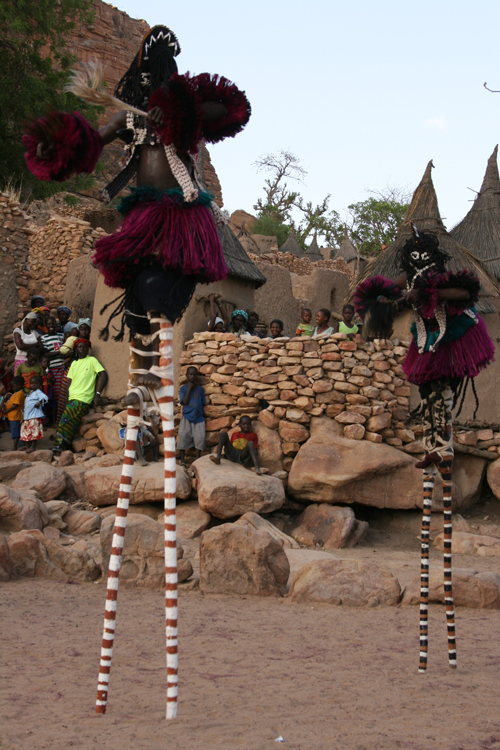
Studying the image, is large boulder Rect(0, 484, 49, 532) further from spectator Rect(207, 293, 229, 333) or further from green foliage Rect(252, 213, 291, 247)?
green foliage Rect(252, 213, 291, 247)

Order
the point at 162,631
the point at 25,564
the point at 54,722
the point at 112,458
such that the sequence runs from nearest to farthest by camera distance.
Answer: the point at 54,722 → the point at 162,631 → the point at 25,564 → the point at 112,458

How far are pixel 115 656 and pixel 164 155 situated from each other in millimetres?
3029

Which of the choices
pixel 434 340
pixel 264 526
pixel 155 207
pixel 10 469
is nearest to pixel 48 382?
pixel 10 469

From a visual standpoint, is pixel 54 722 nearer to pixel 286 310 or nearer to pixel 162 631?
pixel 162 631

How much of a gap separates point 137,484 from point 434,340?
229 inches

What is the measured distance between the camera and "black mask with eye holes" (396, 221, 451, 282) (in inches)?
162

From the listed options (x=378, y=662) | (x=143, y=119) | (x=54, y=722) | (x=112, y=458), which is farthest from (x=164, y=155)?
(x=112, y=458)

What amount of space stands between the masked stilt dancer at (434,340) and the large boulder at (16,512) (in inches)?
195

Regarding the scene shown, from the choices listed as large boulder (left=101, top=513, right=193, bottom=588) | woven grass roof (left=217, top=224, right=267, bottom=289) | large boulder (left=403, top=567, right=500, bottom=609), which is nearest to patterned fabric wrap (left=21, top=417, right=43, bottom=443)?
woven grass roof (left=217, top=224, right=267, bottom=289)

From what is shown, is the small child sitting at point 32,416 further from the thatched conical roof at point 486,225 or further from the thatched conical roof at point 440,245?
the thatched conical roof at point 486,225

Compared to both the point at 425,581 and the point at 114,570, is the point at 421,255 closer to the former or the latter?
the point at 425,581

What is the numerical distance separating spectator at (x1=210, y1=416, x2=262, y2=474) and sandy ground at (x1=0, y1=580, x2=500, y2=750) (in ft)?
13.1

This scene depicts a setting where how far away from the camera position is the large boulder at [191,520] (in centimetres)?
848

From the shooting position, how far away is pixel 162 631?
4680 mm
